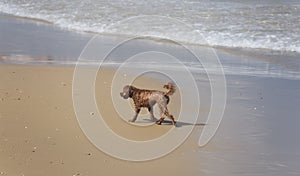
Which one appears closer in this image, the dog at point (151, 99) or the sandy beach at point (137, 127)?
the sandy beach at point (137, 127)

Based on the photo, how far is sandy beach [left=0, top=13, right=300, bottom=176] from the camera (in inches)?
186

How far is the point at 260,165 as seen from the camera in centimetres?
493

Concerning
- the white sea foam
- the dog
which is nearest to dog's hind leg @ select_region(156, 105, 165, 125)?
the dog

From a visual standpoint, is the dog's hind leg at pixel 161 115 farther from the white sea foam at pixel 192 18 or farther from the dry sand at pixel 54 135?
the white sea foam at pixel 192 18

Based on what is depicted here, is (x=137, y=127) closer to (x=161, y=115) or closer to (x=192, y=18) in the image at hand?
(x=161, y=115)

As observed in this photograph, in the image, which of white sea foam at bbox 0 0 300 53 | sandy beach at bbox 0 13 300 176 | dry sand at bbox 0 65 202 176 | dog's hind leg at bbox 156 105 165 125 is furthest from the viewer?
white sea foam at bbox 0 0 300 53

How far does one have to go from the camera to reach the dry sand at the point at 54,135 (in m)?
4.61

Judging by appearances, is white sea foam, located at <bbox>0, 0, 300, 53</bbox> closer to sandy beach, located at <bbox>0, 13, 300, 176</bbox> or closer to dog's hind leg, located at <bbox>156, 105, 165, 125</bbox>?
sandy beach, located at <bbox>0, 13, 300, 176</bbox>

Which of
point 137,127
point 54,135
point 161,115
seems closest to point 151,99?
point 161,115

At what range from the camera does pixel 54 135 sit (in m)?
5.29

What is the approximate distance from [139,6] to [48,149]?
12638 mm

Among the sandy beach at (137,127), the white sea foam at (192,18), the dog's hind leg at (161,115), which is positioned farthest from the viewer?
the white sea foam at (192,18)

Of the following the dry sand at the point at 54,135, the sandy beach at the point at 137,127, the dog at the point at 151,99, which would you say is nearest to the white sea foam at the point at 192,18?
the sandy beach at the point at 137,127

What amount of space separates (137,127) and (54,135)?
2.61ft
